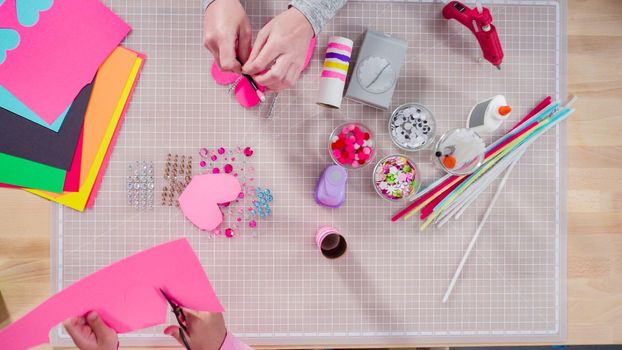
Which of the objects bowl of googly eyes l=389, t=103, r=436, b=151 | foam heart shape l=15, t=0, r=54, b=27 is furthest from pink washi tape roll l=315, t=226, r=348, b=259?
foam heart shape l=15, t=0, r=54, b=27

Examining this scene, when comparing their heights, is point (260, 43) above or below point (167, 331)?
above

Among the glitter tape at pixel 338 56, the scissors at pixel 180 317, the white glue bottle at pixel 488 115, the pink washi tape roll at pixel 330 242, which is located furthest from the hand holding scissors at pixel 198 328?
the white glue bottle at pixel 488 115

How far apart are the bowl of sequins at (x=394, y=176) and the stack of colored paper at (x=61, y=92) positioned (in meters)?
0.59

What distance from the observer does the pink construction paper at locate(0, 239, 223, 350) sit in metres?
0.88

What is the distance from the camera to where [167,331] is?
956mm

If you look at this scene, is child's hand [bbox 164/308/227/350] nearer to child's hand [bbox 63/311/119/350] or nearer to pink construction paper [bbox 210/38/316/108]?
child's hand [bbox 63/311/119/350]

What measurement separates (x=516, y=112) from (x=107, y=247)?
0.98 metres

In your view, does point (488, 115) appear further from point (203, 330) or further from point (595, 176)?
point (203, 330)

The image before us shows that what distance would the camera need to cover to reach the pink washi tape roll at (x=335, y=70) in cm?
98

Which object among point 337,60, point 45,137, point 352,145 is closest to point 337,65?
point 337,60

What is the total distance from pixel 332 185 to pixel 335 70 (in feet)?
0.81

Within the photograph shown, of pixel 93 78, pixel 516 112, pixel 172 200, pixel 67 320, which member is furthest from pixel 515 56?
pixel 67 320

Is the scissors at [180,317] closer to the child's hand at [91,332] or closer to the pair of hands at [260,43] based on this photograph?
the child's hand at [91,332]

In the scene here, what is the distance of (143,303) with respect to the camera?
3.04ft
